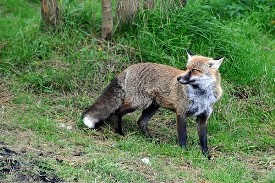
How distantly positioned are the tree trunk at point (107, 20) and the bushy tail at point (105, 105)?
1508mm

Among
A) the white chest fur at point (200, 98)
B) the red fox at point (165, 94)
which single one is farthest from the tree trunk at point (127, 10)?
the white chest fur at point (200, 98)

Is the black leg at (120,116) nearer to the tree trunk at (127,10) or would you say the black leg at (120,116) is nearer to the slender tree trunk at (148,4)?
the tree trunk at (127,10)

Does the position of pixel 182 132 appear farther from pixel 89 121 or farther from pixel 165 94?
pixel 89 121

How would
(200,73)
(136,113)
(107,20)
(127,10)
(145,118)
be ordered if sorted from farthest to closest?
(127,10)
(107,20)
(136,113)
(145,118)
(200,73)

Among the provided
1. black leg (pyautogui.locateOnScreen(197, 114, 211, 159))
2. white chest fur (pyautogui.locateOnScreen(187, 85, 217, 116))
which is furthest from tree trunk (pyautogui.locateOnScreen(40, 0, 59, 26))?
black leg (pyautogui.locateOnScreen(197, 114, 211, 159))

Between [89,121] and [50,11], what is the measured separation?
228 cm

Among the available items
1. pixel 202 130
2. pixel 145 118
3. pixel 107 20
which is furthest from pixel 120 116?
pixel 107 20

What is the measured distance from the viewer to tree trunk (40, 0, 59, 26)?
31.0ft

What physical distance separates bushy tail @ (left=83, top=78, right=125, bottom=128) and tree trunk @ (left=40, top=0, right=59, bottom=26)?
1875 millimetres

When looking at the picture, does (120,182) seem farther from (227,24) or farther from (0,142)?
(227,24)

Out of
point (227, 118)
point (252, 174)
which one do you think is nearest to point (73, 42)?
point (227, 118)

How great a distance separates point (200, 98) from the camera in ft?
24.8

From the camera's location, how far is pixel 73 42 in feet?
30.9

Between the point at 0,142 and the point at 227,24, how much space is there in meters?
5.00
